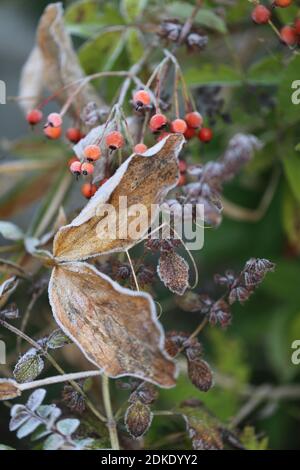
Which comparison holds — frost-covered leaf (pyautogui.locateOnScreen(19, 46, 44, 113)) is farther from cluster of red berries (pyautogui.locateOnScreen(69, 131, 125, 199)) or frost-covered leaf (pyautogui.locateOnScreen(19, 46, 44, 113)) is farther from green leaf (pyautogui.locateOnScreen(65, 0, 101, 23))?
cluster of red berries (pyautogui.locateOnScreen(69, 131, 125, 199))

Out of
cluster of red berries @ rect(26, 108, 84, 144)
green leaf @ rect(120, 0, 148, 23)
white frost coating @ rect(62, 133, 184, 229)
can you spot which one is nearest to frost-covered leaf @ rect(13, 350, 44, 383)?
white frost coating @ rect(62, 133, 184, 229)

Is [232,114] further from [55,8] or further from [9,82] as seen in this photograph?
[9,82]

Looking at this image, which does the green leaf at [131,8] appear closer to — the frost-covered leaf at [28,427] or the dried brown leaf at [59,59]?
the dried brown leaf at [59,59]

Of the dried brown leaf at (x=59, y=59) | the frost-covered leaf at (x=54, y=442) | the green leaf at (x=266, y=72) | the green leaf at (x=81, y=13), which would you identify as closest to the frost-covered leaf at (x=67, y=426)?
the frost-covered leaf at (x=54, y=442)

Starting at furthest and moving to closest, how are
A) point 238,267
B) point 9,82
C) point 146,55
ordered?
point 9,82 → point 238,267 → point 146,55

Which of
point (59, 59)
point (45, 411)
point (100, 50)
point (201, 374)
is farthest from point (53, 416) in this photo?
point (100, 50)

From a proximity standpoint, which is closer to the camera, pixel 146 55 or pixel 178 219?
pixel 178 219
